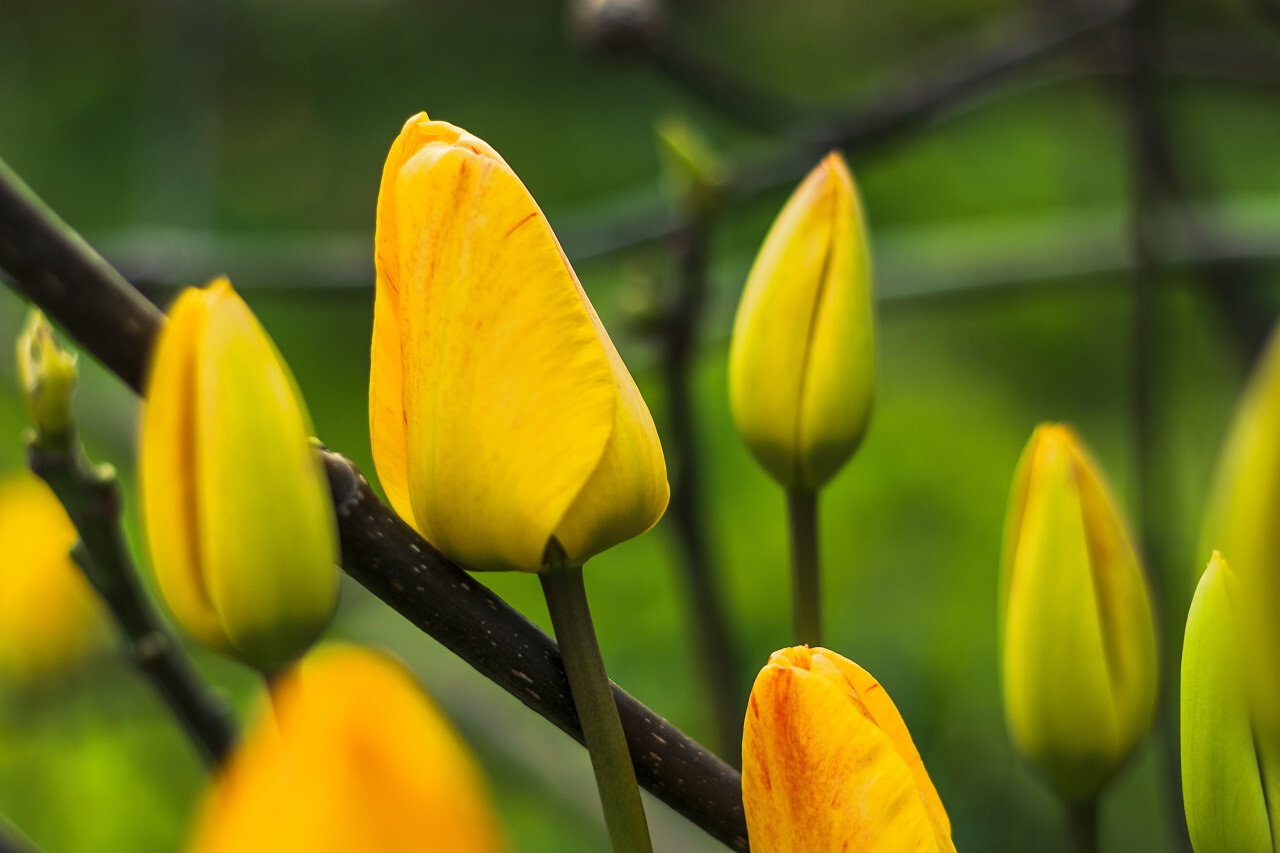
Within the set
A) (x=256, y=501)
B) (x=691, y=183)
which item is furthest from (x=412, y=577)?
(x=691, y=183)

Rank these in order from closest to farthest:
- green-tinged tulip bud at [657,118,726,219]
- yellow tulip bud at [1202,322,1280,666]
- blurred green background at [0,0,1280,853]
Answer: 1. yellow tulip bud at [1202,322,1280,666]
2. green-tinged tulip bud at [657,118,726,219]
3. blurred green background at [0,0,1280,853]

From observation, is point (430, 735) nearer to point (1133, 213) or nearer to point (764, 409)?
point (764, 409)

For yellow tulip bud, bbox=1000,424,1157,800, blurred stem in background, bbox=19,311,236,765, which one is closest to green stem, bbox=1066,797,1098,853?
yellow tulip bud, bbox=1000,424,1157,800

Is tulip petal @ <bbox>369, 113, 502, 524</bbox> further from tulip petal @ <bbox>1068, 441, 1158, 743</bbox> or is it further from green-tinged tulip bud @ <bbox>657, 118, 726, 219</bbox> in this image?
green-tinged tulip bud @ <bbox>657, 118, 726, 219</bbox>

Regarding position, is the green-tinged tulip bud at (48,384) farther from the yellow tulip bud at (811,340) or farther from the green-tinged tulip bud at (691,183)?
the green-tinged tulip bud at (691,183)

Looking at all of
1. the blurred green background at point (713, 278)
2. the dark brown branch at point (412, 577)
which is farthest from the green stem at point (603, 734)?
the blurred green background at point (713, 278)

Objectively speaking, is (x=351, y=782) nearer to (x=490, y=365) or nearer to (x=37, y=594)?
(x=490, y=365)

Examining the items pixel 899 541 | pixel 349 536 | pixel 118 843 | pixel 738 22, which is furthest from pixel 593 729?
pixel 738 22
